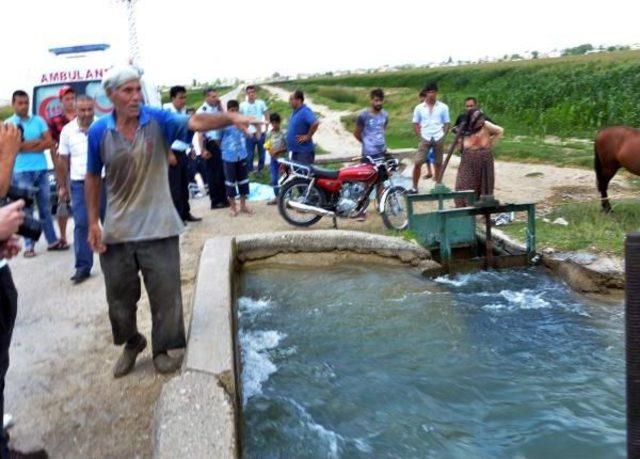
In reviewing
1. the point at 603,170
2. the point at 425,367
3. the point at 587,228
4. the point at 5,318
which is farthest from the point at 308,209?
the point at 5,318

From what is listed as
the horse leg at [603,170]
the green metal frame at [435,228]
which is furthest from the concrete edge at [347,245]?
the horse leg at [603,170]

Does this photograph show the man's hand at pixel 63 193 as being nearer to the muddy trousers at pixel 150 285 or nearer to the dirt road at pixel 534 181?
the muddy trousers at pixel 150 285

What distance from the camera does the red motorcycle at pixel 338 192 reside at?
9078 millimetres

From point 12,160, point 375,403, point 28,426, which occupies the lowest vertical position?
point 375,403

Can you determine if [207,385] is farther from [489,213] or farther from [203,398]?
[489,213]

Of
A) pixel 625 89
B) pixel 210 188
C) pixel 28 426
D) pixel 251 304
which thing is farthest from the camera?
pixel 625 89

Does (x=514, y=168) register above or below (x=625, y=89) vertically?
below

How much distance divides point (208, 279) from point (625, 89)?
72.9 feet

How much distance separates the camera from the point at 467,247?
28.2 feet

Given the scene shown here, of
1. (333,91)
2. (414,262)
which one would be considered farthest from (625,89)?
(333,91)

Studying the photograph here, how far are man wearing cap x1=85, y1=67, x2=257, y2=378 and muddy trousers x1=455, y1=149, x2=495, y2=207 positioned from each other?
5672 mm

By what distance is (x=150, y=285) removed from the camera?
4.34 metres

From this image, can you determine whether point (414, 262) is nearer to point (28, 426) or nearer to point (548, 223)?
point (548, 223)

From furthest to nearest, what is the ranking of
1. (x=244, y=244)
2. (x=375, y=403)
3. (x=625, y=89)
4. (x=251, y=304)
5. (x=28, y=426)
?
(x=625, y=89)
(x=244, y=244)
(x=251, y=304)
(x=375, y=403)
(x=28, y=426)
